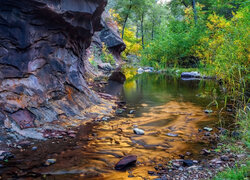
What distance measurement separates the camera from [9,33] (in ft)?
14.5

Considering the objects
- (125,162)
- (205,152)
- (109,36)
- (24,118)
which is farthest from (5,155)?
(109,36)

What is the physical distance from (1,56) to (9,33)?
49cm

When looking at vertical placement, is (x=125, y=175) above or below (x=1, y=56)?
below

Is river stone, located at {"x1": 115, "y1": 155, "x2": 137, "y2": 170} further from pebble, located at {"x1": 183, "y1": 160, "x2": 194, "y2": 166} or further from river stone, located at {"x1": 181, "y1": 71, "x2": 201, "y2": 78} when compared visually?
river stone, located at {"x1": 181, "y1": 71, "x2": 201, "y2": 78}

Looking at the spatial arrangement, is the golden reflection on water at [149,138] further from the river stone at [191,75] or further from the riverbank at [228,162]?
the river stone at [191,75]

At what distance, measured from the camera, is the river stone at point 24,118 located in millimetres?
4199

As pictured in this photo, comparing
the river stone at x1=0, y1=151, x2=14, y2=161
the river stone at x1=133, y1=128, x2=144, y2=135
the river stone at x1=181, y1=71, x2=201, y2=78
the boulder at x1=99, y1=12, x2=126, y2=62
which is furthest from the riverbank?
the boulder at x1=99, y1=12, x2=126, y2=62

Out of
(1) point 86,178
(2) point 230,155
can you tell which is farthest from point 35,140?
(2) point 230,155

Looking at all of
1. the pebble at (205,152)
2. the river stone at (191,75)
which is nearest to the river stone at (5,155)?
the pebble at (205,152)

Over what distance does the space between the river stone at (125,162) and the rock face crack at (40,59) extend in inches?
84.0

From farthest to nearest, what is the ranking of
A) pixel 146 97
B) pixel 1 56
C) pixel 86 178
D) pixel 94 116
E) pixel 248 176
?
1. pixel 146 97
2. pixel 94 116
3. pixel 1 56
4. pixel 86 178
5. pixel 248 176

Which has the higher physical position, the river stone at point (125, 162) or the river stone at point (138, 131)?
the river stone at point (138, 131)

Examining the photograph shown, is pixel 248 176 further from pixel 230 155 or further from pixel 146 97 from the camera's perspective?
pixel 146 97

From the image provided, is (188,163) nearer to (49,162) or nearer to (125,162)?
(125,162)
